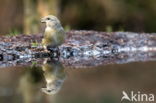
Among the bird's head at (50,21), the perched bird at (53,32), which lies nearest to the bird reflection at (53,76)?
the perched bird at (53,32)

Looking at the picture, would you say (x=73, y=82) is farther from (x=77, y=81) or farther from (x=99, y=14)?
(x=99, y=14)

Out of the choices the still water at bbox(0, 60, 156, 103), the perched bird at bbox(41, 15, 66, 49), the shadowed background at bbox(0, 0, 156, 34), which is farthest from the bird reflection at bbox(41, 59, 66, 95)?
the shadowed background at bbox(0, 0, 156, 34)

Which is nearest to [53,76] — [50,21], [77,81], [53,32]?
[77,81]

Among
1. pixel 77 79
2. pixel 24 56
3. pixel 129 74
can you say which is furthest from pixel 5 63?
pixel 129 74

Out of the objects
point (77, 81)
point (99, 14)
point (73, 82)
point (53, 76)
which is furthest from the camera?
point (99, 14)

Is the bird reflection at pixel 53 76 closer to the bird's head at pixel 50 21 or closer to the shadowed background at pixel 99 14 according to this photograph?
Result: the bird's head at pixel 50 21

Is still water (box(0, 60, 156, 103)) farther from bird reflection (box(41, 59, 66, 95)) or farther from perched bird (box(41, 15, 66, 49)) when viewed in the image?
perched bird (box(41, 15, 66, 49))

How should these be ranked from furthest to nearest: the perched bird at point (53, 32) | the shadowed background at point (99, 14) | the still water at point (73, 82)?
the shadowed background at point (99, 14), the perched bird at point (53, 32), the still water at point (73, 82)

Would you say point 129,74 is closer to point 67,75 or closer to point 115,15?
point 67,75
